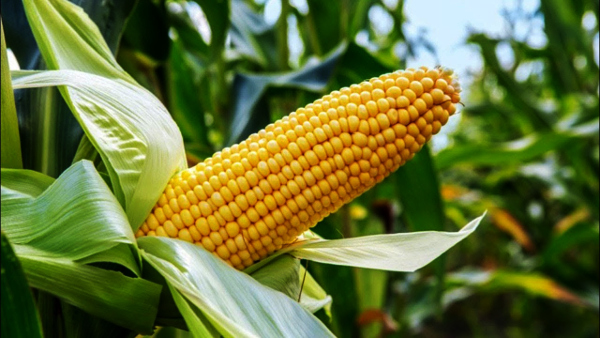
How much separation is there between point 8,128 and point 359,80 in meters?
0.57

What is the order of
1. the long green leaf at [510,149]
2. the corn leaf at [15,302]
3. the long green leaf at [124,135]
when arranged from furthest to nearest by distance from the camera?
the long green leaf at [510,149]
the long green leaf at [124,135]
the corn leaf at [15,302]

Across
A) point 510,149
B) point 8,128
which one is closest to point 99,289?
point 8,128

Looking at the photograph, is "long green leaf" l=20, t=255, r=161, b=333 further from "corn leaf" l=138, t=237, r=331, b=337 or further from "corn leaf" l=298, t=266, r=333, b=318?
"corn leaf" l=298, t=266, r=333, b=318

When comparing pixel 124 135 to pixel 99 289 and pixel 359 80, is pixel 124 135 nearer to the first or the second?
pixel 99 289

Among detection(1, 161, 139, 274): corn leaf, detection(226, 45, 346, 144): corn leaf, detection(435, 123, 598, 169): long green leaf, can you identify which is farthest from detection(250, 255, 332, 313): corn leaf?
detection(435, 123, 598, 169): long green leaf

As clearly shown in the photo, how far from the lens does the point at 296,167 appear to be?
0.41 m

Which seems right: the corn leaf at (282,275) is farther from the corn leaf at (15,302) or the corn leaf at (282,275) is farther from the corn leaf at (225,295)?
the corn leaf at (15,302)

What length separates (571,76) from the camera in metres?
1.66

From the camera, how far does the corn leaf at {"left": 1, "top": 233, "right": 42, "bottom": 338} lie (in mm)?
283

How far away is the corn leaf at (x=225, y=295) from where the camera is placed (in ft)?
1.05

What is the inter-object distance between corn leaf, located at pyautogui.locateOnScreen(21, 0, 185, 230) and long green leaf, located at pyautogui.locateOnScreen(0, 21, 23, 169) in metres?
0.01

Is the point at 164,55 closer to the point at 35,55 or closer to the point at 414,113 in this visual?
the point at 35,55

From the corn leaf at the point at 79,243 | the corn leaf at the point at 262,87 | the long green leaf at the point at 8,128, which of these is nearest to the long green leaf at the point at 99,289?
the corn leaf at the point at 79,243

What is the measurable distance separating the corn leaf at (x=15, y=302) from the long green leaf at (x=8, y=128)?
134 mm
